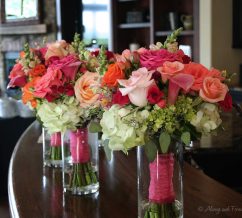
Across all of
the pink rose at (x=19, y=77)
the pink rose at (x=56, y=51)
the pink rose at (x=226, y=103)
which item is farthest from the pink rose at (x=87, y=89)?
the pink rose at (x=19, y=77)

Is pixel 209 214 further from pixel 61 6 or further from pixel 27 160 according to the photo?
pixel 61 6

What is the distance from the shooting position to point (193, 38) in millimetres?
5137

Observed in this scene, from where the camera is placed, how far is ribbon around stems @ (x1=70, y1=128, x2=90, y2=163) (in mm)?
1462

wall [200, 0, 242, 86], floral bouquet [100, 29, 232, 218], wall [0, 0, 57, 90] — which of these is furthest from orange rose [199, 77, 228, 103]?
wall [0, 0, 57, 90]

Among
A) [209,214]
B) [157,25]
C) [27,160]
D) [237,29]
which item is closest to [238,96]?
[237,29]

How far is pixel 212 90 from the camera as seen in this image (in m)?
1.00

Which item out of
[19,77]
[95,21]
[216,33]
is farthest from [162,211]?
[95,21]

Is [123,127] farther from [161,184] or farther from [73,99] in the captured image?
[73,99]

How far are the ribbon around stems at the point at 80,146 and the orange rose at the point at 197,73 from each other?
21.2 inches

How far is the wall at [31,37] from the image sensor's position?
728 cm

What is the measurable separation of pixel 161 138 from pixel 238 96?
12.5 ft

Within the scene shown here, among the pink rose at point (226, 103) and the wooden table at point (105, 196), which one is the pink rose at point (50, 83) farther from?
the pink rose at point (226, 103)

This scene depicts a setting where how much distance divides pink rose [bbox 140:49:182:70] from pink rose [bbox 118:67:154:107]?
30mm

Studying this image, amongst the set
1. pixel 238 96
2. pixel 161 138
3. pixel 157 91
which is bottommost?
pixel 238 96
